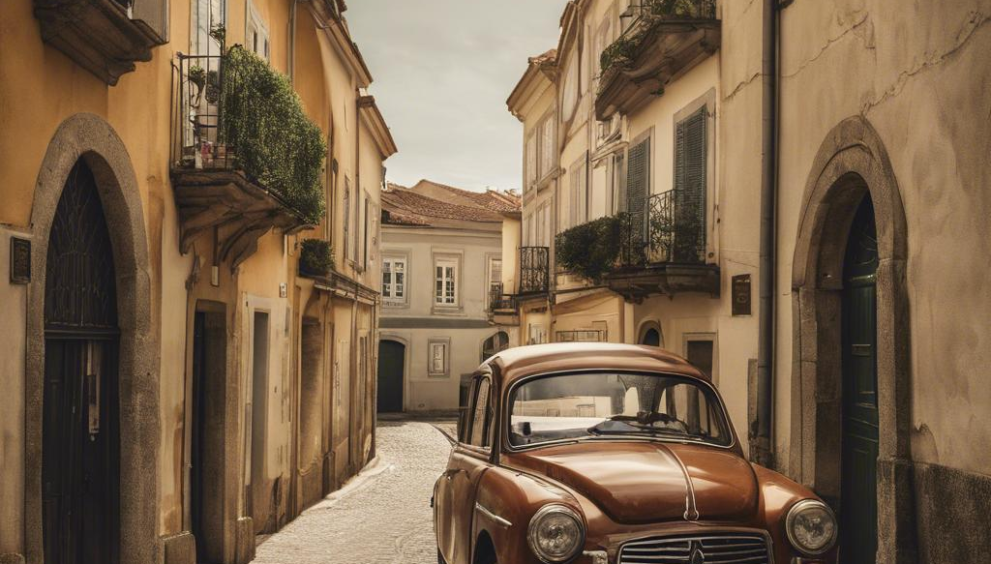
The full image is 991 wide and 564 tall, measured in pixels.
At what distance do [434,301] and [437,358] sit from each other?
7.95 feet

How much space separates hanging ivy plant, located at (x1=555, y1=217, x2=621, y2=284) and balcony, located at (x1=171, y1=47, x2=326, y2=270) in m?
6.05

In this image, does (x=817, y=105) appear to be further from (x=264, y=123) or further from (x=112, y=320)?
(x=112, y=320)

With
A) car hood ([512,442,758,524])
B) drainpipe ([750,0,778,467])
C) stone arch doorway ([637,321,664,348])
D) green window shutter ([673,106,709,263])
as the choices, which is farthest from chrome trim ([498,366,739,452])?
stone arch doorway ([637,321,664,348])

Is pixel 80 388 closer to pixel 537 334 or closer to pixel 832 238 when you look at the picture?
pixel 832 238

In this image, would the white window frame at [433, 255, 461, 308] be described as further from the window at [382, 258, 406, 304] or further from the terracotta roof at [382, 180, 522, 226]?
the terracotta roof at [382, 180, 522, 226]

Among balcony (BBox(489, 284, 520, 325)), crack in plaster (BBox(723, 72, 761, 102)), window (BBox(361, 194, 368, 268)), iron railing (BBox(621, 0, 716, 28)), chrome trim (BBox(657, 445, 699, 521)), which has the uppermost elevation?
iron railing (BBox(621, 0, 716, 28))

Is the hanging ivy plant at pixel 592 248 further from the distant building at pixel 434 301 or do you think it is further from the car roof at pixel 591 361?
the distant building at pixel 434 301

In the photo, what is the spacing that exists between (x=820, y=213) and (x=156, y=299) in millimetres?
5970

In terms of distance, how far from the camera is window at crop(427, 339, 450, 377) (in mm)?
44688

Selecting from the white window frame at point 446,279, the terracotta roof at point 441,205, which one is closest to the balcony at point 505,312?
the terracotta roof at point 441,205

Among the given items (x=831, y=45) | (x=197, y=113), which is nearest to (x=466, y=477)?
(x=197, y=113)

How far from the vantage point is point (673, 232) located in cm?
1384

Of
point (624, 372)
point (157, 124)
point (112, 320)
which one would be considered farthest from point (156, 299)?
point (624, 372)

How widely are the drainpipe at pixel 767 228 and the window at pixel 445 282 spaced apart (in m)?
34.4
